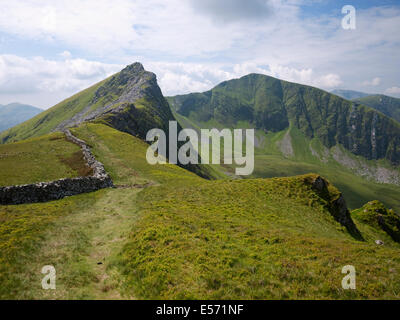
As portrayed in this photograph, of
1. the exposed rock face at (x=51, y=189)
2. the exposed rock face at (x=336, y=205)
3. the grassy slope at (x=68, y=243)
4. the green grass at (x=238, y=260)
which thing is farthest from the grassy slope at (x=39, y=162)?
the exposed rock face at (x=336, y=205)

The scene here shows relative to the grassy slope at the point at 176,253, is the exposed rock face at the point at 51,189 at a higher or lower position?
higher

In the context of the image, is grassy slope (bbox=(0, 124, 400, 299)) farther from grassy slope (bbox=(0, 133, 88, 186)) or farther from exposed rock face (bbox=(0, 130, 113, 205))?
grassy slope (bbox=(0, 133, 88, 186))

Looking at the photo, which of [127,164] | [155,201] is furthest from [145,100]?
[155,201]

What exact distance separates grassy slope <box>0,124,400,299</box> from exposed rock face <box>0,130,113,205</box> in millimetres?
2432

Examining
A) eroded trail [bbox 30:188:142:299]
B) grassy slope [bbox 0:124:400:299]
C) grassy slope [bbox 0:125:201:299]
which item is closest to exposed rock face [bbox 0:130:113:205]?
grassy slope [bbox 0:125:201:299]

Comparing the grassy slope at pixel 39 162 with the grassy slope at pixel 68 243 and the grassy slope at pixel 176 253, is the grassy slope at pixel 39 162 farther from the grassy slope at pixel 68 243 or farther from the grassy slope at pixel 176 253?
the grassy slope at pixel 176 253

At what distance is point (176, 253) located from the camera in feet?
58.3

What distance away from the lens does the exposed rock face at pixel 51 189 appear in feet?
96.4

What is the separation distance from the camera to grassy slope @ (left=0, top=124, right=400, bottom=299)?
14.0 m

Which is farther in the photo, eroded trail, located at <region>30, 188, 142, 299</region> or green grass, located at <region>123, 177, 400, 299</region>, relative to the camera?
eroded trail, located at <region>30, 188, 142, 299</region>

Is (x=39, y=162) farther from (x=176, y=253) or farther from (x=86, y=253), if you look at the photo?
(x=176, y=253)

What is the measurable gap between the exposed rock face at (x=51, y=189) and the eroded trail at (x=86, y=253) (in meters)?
6.78

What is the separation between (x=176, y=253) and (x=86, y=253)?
25.1 feet
